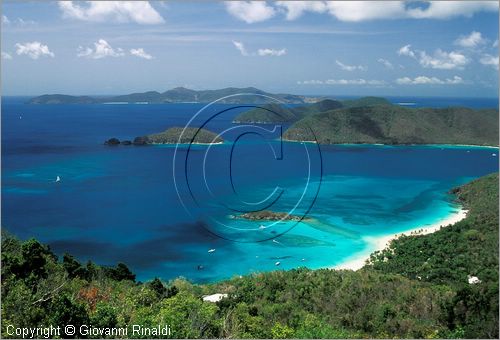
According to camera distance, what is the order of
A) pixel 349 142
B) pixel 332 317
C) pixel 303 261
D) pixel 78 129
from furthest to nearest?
pixel 78 129 → pixel 349 142 → pixel 303 261 → pixel 332 317

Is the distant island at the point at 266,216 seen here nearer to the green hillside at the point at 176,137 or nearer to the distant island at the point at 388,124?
the green hillside at the point at 176,137

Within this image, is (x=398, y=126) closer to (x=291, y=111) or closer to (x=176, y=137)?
(x=291, y=111)

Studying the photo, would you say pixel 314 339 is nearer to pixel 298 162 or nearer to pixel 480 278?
pixel 480 278

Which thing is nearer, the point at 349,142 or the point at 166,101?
the point at 349,142

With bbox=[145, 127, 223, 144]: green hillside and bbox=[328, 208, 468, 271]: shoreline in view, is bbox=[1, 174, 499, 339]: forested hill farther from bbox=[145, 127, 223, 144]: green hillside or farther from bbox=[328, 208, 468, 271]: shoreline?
bbox=[145, 127, 223, 144]: green hillside

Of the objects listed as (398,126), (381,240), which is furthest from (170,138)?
(381,240)

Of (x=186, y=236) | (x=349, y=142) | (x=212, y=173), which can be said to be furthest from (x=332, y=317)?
(x=349, y=142)
